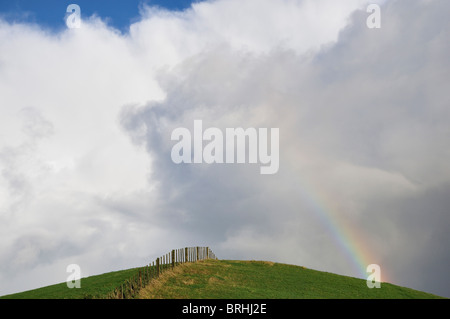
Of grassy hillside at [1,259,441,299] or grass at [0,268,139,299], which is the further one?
grass at [0,268,139,299]

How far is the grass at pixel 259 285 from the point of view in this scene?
119ft

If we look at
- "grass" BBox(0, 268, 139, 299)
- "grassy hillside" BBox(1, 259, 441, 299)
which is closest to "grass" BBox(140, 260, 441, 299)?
"grassy hillside" BBox(1, 259, 441, 299)

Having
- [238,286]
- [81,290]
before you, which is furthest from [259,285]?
[81,290]

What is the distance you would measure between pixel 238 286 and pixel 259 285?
3.89 metres

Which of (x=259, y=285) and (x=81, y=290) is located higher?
(x=259, y=285)

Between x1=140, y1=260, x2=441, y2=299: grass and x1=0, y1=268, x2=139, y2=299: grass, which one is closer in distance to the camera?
x1=140, y1=260, x2=441, y2=299: grass

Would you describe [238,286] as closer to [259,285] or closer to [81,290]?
[259,285]

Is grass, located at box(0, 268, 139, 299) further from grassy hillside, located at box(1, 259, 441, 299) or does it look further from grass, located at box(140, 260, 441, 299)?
grass, located at box(140, 260, 441, 299)

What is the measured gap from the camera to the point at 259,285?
44.2m

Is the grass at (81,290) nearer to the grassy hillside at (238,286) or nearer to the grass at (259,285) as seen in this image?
the grassy hillside at (238,286)

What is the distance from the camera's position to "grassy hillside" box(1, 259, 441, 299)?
36.8 meters
